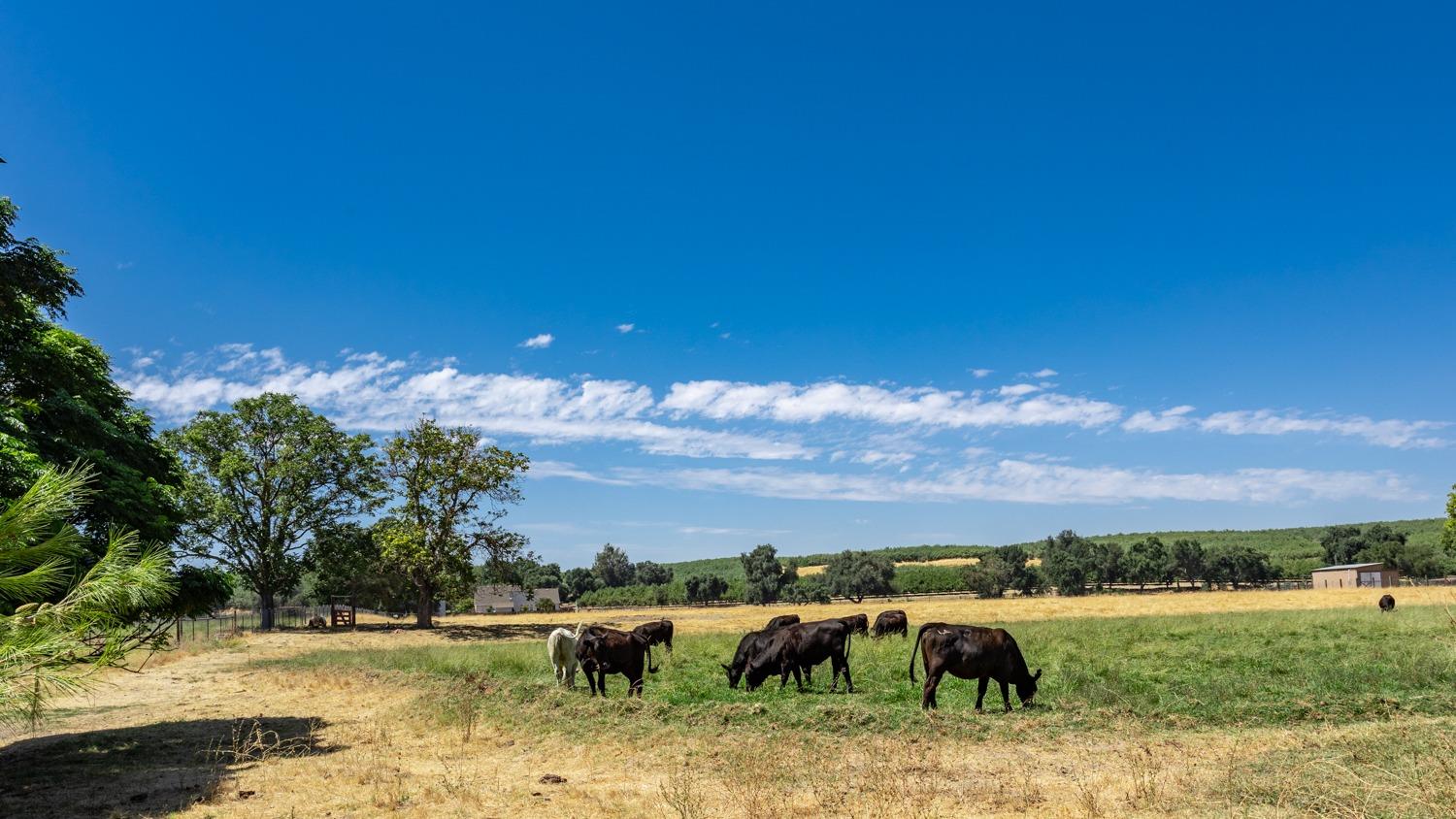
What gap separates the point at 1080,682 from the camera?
17.1 meters

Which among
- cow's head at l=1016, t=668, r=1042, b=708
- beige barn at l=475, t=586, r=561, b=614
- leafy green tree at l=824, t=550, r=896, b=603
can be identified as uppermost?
cow's head at l=1016, t=668, r=1042, b=708

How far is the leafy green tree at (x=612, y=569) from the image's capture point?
138 metres

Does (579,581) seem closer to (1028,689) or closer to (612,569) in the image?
(612,569)

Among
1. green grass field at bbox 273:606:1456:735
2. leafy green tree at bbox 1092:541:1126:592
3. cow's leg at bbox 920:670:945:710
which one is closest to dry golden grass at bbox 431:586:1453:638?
green grass field at bbox 273:606:1456:735

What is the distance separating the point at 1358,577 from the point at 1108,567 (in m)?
24.9

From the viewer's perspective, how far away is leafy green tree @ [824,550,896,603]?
335 feet

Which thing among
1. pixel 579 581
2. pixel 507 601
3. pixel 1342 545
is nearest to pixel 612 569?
pixel 579 581

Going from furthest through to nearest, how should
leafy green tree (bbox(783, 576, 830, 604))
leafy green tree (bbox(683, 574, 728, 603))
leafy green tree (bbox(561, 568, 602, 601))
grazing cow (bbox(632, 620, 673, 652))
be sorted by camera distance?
1. leafy green tree (bbox(561, 568, 602, 601))
2. leafy green tree (bbox(683, 574, 728, 603))
3. leafy green tree (bbox(783, 576, 830, 604))
4. grazing cow (bbox(632, 620, 673, 652))

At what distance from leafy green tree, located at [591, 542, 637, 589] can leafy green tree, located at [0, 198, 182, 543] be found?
402ft

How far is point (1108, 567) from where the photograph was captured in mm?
101562

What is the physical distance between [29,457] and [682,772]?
9.60 m

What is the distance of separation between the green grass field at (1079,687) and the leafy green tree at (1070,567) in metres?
71.5

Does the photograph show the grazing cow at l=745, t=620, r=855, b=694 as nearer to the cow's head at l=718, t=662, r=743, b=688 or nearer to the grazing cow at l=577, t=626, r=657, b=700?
the cow's head at l=718, t=662, r=743, b=688

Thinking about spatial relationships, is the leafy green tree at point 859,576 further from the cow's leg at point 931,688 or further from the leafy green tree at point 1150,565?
the cow's leg at point 931,688
